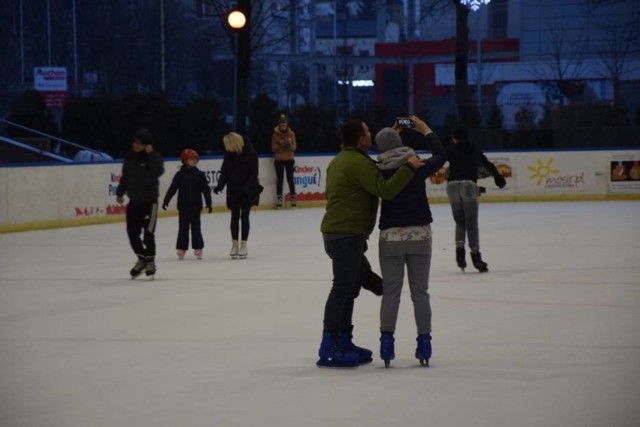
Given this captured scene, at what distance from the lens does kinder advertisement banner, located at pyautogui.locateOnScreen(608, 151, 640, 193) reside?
1107 inches

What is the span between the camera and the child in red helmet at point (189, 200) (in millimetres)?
16859

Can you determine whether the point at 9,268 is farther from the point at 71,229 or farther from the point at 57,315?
the point at 71,229

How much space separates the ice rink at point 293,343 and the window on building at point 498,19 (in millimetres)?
59954

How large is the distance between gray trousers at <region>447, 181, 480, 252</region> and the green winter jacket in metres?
5.94

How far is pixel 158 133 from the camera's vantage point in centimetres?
3161

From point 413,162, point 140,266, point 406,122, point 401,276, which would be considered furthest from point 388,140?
point 140,266

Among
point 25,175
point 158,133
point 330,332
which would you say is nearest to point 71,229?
point 25,175

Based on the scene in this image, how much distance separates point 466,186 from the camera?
14.6m

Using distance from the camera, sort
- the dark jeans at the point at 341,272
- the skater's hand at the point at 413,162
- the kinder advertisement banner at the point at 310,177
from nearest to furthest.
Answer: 1. the skater's hand at the point at 413,162
2. the dark jeans at the point at 341,272
3. the kinder advertisement banner at the point at 310,177

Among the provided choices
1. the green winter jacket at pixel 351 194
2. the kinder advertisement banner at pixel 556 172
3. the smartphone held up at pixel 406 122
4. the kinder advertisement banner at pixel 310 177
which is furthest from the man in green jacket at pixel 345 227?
the kinder advertisement banner at pixel 556 172

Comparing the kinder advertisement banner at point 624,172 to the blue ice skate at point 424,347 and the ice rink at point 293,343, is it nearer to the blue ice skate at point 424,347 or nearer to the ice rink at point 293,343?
the ice rink at point 293,343

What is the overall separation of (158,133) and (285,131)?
19.2ft

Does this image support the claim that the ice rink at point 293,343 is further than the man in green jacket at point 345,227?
No

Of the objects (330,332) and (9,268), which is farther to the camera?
(9,268)
